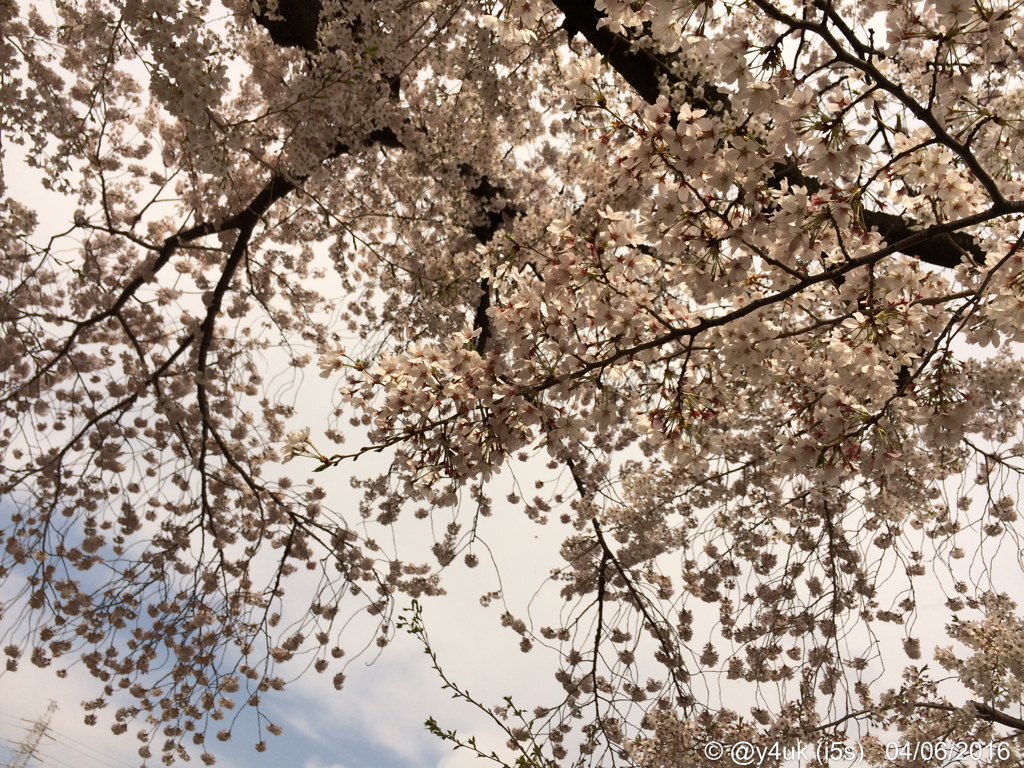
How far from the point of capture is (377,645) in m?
6.23

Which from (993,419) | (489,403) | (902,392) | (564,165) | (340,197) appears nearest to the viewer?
(489,403)

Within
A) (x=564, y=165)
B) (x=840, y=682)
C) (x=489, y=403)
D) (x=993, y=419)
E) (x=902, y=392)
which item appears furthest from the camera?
(x=564, y=165)

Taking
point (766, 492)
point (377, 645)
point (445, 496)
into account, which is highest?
point (766, 492)

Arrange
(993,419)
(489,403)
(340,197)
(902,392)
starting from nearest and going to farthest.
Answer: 1. (489,403)
2. (902,392)
3. (993,419)
4. (340,197)

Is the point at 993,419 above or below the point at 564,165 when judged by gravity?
below

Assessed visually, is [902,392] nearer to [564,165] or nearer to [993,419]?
[993,419]

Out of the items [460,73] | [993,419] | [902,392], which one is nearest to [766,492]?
[993,419]

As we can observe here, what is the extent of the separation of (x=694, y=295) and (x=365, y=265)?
5238mm

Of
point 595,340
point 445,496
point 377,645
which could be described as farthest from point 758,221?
point 377,645

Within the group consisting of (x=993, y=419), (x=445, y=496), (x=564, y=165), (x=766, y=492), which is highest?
(x=564, y=165)

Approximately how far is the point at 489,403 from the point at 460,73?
375 centimetres

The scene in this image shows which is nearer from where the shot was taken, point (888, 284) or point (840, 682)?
point (888, 284)

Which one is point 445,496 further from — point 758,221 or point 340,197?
point 340,197

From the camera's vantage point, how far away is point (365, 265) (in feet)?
22.1
